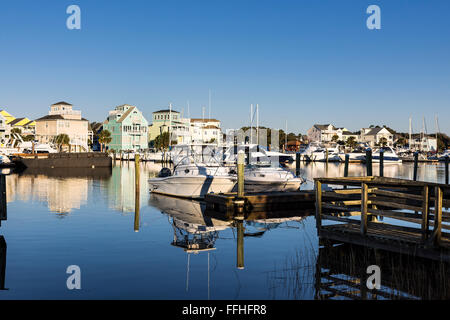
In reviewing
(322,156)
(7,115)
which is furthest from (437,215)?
(7,115)

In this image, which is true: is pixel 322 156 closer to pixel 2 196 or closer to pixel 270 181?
pixel 270 181

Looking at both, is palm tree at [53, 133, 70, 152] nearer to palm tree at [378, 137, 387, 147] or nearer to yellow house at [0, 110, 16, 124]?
yellow house at [0, 110, 16, 124]

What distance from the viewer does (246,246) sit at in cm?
1653

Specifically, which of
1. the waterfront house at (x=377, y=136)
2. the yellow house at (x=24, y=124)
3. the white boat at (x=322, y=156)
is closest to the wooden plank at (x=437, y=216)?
the white boat at (x=322, y=156)

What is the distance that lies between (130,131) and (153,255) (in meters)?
108

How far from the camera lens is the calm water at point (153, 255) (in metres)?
11.2

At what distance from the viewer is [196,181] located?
29.5 meters

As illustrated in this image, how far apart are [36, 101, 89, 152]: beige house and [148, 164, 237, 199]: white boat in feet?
305

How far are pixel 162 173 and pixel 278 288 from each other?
22387 millimetres

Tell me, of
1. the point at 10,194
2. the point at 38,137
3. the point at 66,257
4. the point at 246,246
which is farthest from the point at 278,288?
the point at 38,137

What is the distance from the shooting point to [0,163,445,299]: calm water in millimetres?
11250

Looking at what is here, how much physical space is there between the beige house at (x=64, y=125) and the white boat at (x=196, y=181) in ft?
305

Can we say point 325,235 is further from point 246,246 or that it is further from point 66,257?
point 66,257
